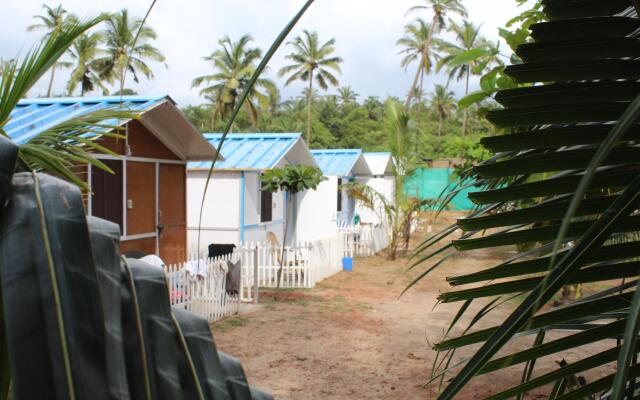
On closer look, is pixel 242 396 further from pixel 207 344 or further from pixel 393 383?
pixel 393 383

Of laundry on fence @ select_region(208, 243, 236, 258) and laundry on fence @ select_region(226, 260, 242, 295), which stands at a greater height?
laundry on fence @ select_region(208, 243, 236, 258)

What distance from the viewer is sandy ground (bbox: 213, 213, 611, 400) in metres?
6.99

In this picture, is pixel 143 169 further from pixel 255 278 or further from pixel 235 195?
pixel 235 195

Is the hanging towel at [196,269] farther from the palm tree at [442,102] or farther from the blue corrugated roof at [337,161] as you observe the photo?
the palm tree at [442,102]

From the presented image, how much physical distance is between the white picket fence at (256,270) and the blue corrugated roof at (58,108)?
9.40 ft

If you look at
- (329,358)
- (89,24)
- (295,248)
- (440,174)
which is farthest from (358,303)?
(440,174)

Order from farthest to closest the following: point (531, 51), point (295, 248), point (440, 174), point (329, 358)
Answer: point (440, 174) → point (295, 248) → point (329, 358) → point (531, 51)

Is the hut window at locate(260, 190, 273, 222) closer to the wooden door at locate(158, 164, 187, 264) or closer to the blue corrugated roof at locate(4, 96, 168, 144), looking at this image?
the wooden door at locate(158, 164, 187, 264)

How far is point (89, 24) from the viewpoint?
262 centimetres

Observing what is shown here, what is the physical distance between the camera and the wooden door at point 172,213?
37.4ft

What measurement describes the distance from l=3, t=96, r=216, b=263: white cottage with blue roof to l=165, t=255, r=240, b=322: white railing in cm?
90

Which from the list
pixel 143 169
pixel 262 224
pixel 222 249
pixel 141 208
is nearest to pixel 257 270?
pixel 222 249

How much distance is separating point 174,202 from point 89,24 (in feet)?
31.1

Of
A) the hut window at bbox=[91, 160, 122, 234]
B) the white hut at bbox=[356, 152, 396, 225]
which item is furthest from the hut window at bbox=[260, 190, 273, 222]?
the white hut at bbox=[356, 152, 396, 225]
